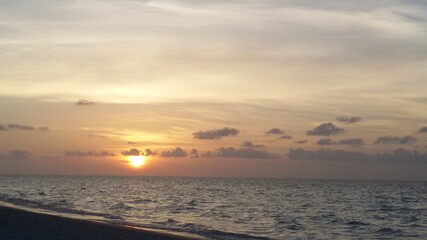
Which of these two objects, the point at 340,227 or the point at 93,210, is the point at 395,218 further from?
the point at 93,210

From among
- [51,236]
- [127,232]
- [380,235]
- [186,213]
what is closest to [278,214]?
[186,213]

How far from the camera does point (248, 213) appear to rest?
182ft

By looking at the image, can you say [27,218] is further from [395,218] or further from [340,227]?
[395,218]

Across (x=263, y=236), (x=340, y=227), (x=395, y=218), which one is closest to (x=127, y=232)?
(x=263, y=236)

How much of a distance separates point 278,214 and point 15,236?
3138 centimetres

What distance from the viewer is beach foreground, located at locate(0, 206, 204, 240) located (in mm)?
29031

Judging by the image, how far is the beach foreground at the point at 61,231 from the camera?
2903 cm

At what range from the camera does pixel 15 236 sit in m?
28.7

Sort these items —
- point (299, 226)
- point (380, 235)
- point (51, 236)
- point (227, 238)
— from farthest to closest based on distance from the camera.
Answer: point (299, 226) < point (380, 235) < point (227, 238) < point (51, 236)

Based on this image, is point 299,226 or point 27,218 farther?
point 299,226

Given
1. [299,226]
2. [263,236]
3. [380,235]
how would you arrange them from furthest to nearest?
[299,226]
[380,235]
[263,236]

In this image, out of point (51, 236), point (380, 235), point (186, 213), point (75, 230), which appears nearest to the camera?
point (51, 236)

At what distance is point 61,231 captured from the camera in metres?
31.0

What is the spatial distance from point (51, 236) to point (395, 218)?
129 ft
